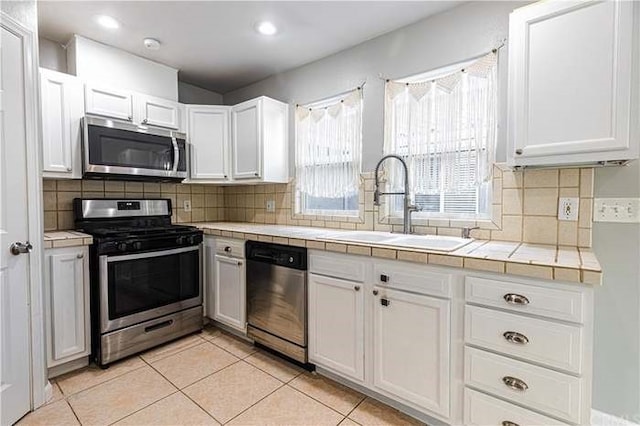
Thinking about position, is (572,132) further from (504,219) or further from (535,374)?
(535,374)

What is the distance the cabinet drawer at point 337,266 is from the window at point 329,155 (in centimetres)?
77

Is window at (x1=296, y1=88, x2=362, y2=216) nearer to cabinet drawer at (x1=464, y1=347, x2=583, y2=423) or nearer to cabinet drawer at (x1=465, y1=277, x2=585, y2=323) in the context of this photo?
cabinet drawer at (x1=465, y1=277, x2=585, y2=323)

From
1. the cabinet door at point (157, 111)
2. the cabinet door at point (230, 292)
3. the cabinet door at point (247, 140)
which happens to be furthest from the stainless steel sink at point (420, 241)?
the cabinet door at point (157, 111)

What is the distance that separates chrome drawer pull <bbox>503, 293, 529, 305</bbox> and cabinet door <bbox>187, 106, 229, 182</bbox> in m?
2.63

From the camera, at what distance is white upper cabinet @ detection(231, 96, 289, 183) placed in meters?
2.91

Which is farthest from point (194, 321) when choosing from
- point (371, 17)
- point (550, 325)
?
point (371, 17)

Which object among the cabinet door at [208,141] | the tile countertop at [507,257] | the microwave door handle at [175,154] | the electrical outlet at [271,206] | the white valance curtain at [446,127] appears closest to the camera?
the tile countertop at [507,257]

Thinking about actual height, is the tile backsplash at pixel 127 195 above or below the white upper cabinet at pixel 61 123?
below

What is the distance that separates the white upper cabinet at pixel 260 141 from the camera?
9.53 ft

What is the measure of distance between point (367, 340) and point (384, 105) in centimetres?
167

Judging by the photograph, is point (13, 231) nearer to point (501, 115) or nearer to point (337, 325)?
point (337, 325)

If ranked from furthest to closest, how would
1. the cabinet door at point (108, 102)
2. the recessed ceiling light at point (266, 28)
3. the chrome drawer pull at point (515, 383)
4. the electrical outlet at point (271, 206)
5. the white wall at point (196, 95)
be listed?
the white wall at point (196, 95) < the electrical outlet at point (271, 206) < the cabinet door at point (108, 102) < the recessed ceiling light at point (266, 28) < the chrome drawer pull at point (515, 383)

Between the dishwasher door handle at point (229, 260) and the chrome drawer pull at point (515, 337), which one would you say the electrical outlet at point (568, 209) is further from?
the dishwasher door handle at point (229, 260)

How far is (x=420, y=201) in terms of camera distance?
229cm
